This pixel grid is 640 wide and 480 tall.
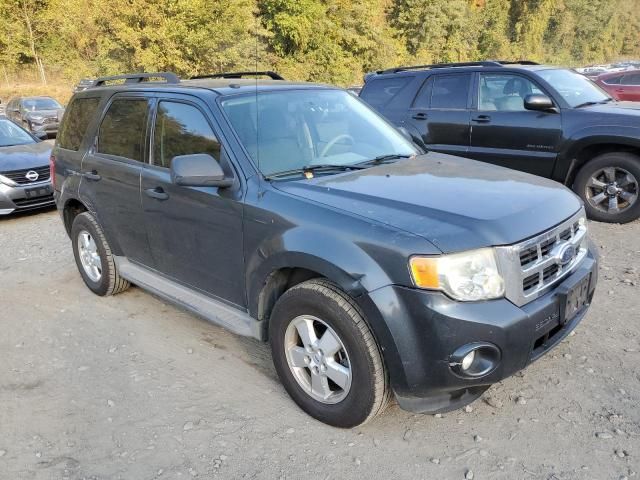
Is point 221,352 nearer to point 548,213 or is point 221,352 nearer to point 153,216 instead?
point 153,216

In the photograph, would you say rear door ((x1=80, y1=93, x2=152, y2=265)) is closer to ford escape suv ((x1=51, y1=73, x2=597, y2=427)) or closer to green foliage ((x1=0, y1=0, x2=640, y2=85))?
ford escape suv ((x1=51, y1=73, x2=597, y2=427))

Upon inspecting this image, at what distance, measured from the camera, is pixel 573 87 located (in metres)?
6.74

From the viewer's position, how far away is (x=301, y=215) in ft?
9.13

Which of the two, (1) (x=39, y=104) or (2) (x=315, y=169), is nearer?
(2) (x=315, y=169)

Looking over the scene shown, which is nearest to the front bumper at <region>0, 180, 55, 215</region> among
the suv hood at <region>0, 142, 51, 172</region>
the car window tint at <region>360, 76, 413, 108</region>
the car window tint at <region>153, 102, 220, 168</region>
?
the suv hood at <region>0, 142, 51, 172</region>

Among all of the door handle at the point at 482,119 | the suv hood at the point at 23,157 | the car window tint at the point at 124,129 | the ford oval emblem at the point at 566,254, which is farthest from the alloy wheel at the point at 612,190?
the suv hood at the point at 23,157

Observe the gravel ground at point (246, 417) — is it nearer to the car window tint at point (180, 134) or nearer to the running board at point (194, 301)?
the running board at point (194, 301)

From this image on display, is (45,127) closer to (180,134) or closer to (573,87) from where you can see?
(573,87)

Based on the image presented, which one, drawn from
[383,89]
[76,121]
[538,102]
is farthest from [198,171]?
[383,89]

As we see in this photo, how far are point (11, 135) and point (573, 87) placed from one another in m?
8.66

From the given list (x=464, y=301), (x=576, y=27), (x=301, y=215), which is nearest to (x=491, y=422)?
(x=464, y=301)

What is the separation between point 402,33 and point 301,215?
46909 millimetres

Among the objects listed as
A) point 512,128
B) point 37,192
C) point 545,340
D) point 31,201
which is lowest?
point 31,201

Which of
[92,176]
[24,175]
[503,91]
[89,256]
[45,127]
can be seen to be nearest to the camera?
[92,176]
